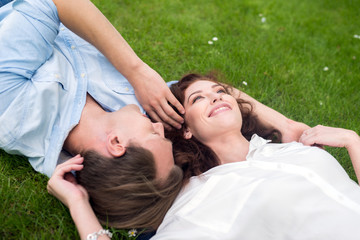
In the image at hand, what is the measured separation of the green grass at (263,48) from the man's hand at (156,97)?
3.39 feet

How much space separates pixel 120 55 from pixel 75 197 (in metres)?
1.15

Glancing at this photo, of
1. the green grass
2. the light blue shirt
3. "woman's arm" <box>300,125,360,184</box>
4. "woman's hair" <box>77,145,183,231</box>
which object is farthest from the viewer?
the green grass

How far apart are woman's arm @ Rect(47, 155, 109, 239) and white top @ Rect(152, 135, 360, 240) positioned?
40 centimetres

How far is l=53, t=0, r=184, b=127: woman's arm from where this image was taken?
246 centimetres

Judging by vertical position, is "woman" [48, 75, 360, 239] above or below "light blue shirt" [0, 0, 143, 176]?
below

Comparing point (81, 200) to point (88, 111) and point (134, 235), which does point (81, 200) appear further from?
point (88, 111)

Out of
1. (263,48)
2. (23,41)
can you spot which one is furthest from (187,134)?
(263,48)

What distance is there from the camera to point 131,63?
100 inches

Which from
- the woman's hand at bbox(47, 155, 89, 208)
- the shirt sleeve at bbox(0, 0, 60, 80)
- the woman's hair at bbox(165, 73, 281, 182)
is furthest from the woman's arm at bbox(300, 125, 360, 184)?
the shirt sleeve at bbox(0, 0, 60, 80)


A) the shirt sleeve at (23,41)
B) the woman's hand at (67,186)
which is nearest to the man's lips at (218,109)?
the woman's hand at (67,186)

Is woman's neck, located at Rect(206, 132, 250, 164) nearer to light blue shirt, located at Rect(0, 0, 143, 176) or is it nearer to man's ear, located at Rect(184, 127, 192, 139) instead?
man's ear, located at Rect(184, 127, 192, 139)

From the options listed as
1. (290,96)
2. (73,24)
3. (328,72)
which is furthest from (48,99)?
(328,72)

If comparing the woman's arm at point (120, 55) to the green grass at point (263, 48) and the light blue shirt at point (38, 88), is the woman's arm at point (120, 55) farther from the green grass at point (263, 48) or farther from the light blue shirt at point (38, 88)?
the green grass at point (263, 48)

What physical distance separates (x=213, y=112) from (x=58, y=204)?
1305 mm
